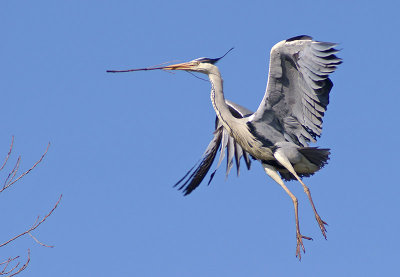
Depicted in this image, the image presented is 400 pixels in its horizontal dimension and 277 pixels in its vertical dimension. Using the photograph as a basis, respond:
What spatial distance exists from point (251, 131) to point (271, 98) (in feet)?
1.95

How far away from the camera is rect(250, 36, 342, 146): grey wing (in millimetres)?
11297

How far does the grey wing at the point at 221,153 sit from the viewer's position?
523 inches

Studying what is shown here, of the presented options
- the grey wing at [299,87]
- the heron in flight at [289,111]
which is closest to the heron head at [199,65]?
the heron in flight at [289,111]

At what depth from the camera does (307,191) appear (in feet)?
37.9

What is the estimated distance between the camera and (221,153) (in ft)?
44.0

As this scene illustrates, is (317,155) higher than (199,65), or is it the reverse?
(199,65)

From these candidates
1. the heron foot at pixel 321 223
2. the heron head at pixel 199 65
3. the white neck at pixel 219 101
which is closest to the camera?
the heron foot at pixel 321 223

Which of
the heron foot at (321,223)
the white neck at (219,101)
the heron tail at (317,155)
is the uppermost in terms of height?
the white neck at (219,101)

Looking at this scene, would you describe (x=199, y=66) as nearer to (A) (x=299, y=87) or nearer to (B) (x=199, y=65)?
(B) (x=199, y=65)

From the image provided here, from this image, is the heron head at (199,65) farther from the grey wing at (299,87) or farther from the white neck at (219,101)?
the grey wing at (299,87)

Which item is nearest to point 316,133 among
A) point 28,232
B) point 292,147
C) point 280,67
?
point 292,147

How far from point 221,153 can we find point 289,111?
Result: 1.92 metres

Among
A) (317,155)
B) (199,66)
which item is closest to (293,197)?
(317,155)

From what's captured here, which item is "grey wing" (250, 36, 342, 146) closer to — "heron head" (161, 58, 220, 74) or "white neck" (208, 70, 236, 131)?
"white neck" (208, 70, 236, 131)
